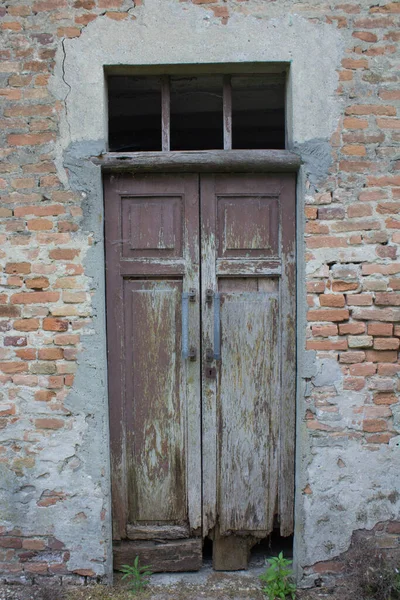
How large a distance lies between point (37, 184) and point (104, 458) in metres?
1.59

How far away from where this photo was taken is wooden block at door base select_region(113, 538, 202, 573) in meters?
2.98

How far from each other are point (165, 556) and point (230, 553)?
40cm

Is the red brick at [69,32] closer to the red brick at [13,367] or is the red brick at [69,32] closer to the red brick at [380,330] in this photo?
the red brick at [13,367]

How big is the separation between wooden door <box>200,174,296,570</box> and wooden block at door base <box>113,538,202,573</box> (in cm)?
13

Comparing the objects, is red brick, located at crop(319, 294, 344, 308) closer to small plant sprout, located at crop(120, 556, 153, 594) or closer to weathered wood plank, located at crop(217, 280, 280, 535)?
weathered wood plank, located at crop(217, 280, 280, 535)

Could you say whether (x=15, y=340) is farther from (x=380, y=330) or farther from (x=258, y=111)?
(x=258, y=111)

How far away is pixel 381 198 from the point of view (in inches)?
107

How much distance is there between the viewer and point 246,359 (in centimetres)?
292

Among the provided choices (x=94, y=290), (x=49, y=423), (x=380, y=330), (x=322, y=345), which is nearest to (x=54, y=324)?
(x=94, y=290)

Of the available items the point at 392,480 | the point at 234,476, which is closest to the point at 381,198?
the point at 392,480

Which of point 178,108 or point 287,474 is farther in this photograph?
point 178,108

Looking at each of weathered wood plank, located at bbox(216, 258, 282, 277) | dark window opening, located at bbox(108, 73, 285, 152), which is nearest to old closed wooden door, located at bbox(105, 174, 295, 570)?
weathered wood plank, located at bbox(216, 258, 282, 277)

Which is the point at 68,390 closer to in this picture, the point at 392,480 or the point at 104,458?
the point at 104,458

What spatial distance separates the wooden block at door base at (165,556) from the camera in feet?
9.79
